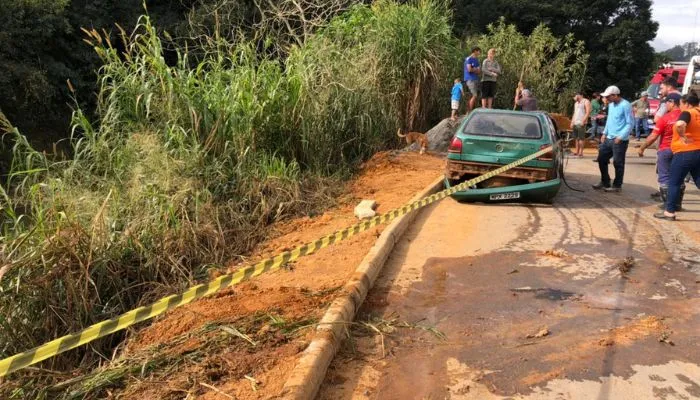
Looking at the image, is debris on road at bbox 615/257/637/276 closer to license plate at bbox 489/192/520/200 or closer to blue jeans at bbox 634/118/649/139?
license plate at bbox 489/192/520/200

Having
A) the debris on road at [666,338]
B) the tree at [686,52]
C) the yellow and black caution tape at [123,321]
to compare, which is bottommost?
the debris on road at [666,338]

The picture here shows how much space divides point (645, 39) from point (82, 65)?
112 feet

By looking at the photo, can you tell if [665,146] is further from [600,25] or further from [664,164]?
[600,25]

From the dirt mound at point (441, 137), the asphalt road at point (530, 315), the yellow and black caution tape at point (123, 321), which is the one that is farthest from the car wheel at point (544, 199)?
the yellow and black caution tape at point (123, 321)

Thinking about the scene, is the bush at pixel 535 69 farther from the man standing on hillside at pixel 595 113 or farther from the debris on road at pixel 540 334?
the debris on road at pixel 540 334

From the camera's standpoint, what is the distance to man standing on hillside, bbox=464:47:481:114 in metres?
15.3

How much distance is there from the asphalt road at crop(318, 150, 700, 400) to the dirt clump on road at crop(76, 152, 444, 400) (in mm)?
363

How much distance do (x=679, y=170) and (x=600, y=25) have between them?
35067 mm

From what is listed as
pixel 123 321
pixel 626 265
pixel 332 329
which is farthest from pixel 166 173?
pixel 626 265

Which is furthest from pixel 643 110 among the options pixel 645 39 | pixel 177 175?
pixel 645 39

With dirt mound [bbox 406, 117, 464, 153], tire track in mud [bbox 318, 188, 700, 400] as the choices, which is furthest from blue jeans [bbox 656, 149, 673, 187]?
dirt mound [bbox 406, 117, 464, 153]

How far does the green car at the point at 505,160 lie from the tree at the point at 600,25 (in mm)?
27978

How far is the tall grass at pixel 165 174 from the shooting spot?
4598 millimetres

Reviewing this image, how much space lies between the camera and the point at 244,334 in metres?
4.00
